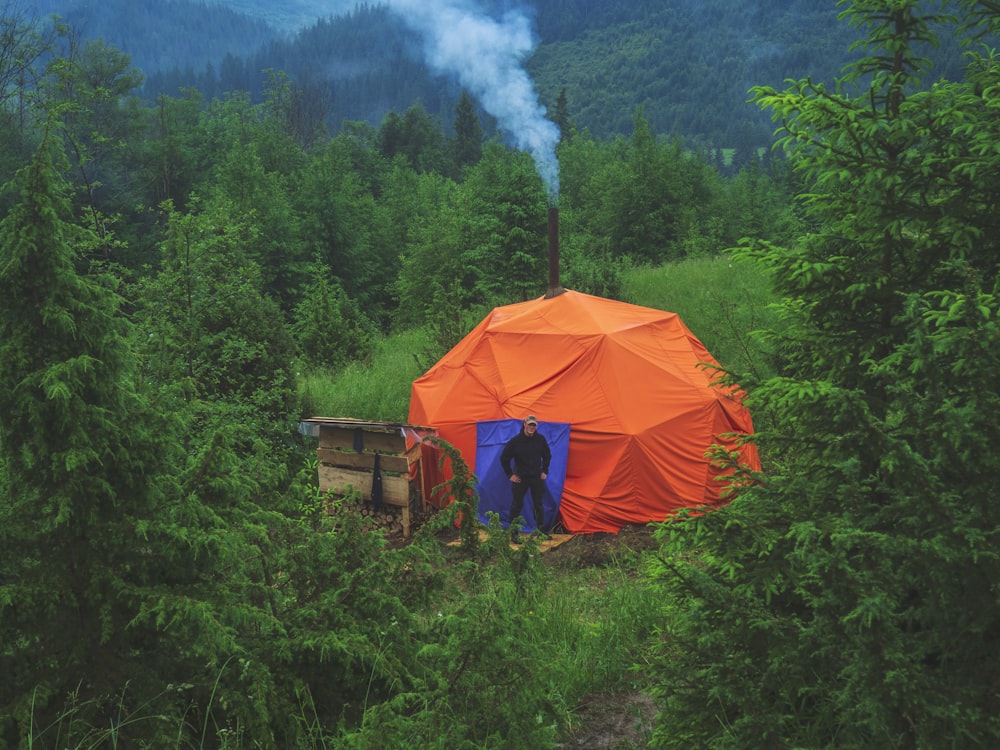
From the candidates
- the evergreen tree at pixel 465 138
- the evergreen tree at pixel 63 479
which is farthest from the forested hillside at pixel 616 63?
the evergreen tree at pixel 63 479

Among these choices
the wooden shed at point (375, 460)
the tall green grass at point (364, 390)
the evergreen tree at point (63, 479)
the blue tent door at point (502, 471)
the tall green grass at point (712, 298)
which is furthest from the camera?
the tall green grass at point (712, 298)

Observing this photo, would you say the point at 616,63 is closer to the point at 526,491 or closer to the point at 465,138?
the point at 465,138

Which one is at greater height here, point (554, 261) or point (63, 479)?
point (554, 261)

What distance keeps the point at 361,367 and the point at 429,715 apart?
587 inches

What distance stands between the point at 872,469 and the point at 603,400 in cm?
753

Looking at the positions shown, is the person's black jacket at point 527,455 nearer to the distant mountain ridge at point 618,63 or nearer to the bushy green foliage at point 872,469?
the bushy green foliage at point 872,469

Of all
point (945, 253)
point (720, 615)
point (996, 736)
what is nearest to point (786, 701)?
point (720, 615)

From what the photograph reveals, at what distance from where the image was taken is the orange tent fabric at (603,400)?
10.8m

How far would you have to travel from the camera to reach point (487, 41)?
113 feet

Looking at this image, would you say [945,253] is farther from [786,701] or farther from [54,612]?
[54,612]

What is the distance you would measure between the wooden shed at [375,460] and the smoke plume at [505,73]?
49.6 feet

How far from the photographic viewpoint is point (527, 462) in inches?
416

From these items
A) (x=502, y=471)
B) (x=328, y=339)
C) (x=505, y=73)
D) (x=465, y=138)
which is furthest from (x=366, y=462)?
(x=465, y=138)

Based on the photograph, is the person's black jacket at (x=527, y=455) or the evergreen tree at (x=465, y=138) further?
the evergreen tree at (x=465, y=138)
